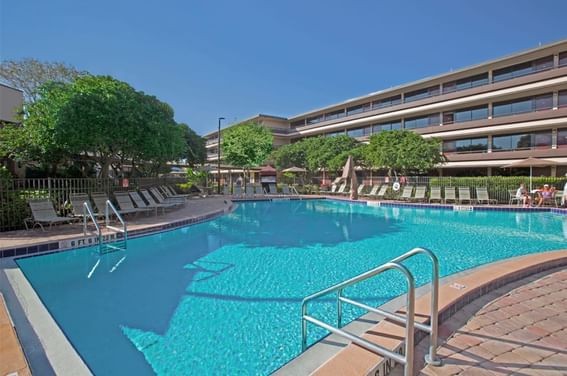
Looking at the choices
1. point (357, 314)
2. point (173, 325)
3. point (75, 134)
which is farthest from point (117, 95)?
point (357, 314)

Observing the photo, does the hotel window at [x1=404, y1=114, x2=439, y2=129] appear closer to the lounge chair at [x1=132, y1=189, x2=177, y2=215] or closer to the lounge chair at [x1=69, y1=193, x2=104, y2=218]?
the lounge chair at [x1=132, y1=189, x2=177, y2=215]

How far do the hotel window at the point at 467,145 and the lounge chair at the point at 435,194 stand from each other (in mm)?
16423

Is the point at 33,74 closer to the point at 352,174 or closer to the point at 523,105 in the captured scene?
the point at 352,174

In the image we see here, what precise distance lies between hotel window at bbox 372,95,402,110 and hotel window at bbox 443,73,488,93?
568cm

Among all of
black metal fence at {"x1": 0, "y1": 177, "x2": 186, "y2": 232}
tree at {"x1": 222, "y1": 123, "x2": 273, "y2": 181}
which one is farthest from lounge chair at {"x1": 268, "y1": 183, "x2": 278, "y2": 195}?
black metal fence at {"x1": 0, "y1": 177, "x2": 186, "y2": 232}

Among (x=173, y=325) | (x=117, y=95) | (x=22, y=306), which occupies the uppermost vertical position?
(x=117, y=95)

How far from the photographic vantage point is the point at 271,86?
32562 mm

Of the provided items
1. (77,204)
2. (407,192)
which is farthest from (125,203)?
(407,192)

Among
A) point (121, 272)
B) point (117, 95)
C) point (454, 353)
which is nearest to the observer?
point (454, 353)

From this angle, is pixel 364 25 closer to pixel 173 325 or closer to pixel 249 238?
pixel 249 238

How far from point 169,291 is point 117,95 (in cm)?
799

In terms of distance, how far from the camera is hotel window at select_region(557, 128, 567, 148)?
2486 centimetres

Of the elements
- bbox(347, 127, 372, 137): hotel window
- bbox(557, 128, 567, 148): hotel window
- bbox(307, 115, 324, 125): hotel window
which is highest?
bbox(307, 115, 324, 125): hotel window

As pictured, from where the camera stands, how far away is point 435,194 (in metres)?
17.8
